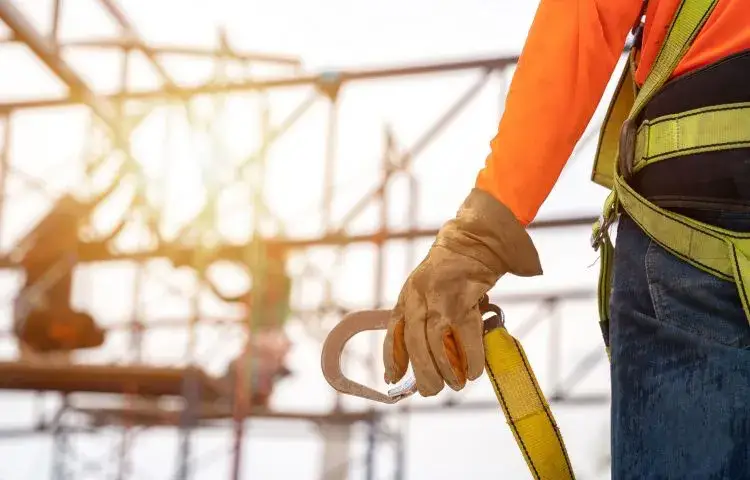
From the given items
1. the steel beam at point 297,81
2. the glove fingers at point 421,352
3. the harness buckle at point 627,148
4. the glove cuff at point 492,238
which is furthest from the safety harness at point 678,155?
the steel beam at point 297,81

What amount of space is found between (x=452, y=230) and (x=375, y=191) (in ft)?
26.2

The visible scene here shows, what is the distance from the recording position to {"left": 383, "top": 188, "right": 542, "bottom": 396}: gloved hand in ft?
4.07

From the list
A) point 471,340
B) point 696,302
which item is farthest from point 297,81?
point 696,302

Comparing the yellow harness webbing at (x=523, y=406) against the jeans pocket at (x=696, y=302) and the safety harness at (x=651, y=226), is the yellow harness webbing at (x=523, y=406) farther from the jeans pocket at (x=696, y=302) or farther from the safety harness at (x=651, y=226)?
the jeans pocket at (x=696, y=302)

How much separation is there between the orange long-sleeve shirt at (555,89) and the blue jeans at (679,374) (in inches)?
7.5

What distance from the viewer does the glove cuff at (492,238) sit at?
1.28m

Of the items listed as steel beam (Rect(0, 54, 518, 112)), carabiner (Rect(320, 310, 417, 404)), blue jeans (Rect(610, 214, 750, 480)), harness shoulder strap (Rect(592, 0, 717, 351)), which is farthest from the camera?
steel beam (Rect(0, 54, 518, 112))

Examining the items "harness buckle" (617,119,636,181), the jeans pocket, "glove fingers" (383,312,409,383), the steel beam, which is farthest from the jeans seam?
the steel beam

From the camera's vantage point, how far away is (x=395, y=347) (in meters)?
1.29

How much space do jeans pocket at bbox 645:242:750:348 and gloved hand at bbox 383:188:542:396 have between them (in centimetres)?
19

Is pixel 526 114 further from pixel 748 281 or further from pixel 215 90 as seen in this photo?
pixel 215 90

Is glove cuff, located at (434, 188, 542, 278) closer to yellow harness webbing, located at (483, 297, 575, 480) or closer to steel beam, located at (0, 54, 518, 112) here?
yellow harness webbing, located at (483, 297, 575, 480)

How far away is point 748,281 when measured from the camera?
1.11 m

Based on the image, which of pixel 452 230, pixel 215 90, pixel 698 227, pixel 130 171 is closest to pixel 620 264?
pixel 698 227
